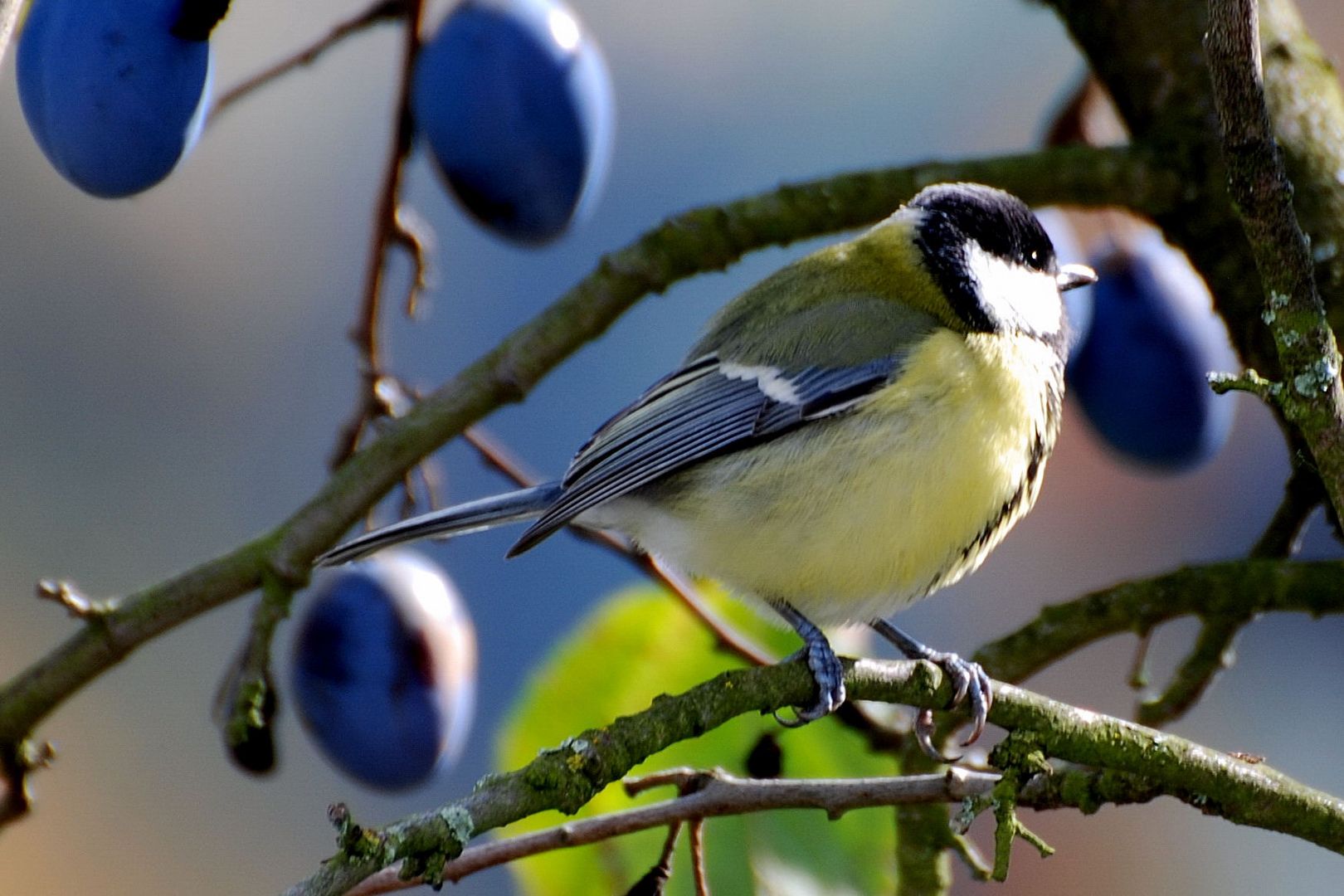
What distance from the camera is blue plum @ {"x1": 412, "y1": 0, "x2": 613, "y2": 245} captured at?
1101 mm

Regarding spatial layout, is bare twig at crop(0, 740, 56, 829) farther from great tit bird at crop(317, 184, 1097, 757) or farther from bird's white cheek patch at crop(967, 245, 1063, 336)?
bird's white cheek patch at crop(967, 245, 1063, 336)

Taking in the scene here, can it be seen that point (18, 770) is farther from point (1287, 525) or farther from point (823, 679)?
point (1287, 525)

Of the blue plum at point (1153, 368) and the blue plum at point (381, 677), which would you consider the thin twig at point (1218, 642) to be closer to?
the blue plum at point (1153, 368)

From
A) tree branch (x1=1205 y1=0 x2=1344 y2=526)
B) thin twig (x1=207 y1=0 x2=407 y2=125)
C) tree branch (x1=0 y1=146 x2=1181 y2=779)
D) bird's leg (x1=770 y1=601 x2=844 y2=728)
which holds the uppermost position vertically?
thin twig (x1=207 y1=0 x2=407 y2=125)

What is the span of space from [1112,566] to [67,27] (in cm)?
183

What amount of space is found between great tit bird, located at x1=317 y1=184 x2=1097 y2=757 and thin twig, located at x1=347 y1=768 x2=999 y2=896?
0.15 meters

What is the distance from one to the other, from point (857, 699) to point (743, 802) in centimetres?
9

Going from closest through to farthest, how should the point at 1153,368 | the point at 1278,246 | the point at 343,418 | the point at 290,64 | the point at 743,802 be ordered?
1. the point at 1278,246
2. the point at 743,802
3. the point at 290,64
4. the point at 1153,368
5. the point at 343,418

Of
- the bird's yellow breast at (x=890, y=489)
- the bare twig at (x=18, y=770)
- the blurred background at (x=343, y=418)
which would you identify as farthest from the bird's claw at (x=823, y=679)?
the blurred background at (x=343, y=418)

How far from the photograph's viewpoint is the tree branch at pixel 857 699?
64cm

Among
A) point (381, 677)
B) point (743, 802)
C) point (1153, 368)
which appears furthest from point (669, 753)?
point (1153, 368)

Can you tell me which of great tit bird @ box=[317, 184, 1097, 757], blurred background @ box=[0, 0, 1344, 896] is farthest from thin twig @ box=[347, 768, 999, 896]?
blurred background @ box=[0, 0, 1344, 896]

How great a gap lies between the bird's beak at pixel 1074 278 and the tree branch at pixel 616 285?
14cm

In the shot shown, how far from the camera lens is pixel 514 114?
1127 mm
